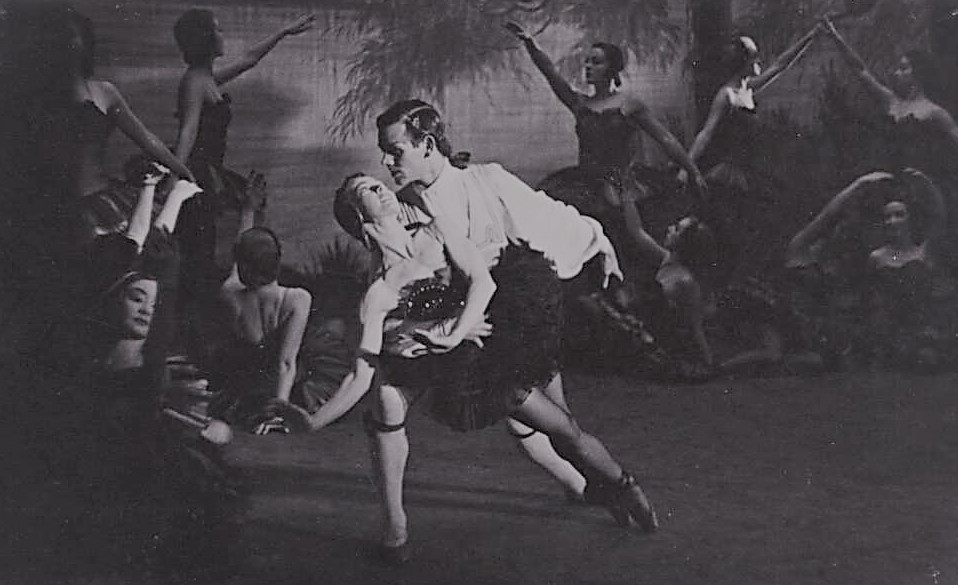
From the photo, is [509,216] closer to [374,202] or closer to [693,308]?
[374,202]

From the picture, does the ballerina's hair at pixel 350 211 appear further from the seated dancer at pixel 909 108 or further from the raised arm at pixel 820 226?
the seated dancer at pixel 909 108

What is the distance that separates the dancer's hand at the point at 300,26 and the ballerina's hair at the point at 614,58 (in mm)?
986

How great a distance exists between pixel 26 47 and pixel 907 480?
3476 millimetres

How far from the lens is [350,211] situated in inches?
167

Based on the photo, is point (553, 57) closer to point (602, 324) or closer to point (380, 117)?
point (380, 117)

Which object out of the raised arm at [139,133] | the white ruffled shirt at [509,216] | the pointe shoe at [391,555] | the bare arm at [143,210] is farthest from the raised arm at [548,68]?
the pointe shoe at [391,555]

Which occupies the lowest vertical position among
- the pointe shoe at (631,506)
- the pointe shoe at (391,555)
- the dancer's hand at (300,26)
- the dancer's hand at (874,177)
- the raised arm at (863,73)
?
the pointe shoe at (391,555)

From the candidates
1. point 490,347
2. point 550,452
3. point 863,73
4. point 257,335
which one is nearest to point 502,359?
point 490,347

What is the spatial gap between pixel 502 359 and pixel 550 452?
1.22ft

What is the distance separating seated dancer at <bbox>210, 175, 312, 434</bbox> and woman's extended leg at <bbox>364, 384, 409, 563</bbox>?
0.32m

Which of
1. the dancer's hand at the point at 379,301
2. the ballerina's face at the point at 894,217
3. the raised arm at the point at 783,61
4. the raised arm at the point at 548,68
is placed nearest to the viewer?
the dancer's hand at the point at 379,301

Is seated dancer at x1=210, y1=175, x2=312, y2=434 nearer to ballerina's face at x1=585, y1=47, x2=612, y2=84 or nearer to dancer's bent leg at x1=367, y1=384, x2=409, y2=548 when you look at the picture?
dancer's bent leg at x1=367, y1=384, x2=409, y2=548

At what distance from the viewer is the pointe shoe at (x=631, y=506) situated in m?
4.30

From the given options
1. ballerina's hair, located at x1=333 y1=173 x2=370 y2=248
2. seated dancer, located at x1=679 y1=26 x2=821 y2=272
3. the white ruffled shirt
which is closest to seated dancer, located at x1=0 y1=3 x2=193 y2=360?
ballerina's hair, located at x1=333 y1=173 x2=370 y2=248
